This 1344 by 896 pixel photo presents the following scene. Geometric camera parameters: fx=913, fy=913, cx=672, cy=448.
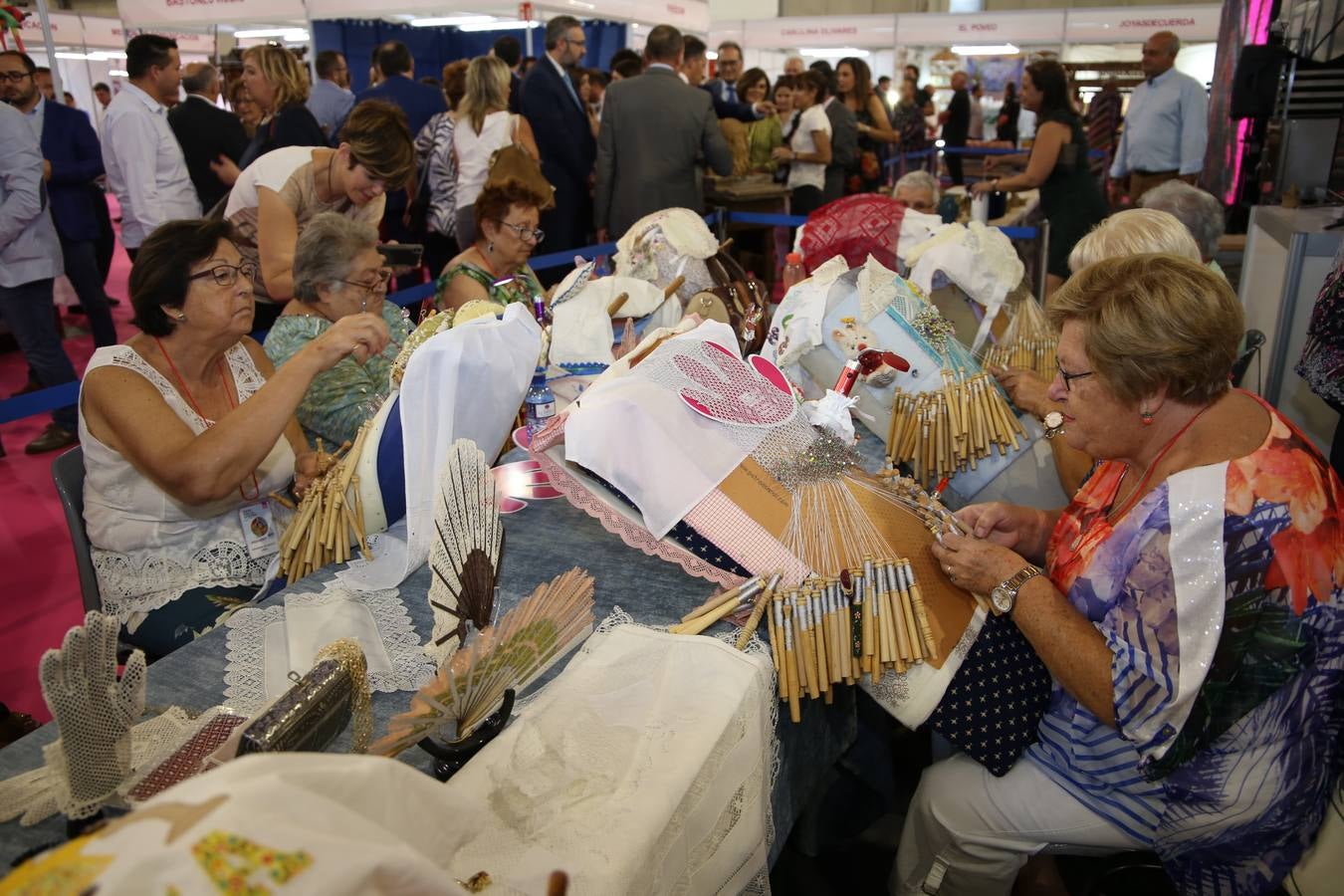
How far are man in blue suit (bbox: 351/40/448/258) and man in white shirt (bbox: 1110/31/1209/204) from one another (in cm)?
505

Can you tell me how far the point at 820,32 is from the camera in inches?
600

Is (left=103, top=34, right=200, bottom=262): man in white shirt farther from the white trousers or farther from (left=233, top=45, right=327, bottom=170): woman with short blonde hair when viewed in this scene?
the white trousers

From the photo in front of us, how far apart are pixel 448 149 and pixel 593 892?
18.1ft

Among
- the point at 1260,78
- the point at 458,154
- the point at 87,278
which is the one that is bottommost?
the point at 87,278

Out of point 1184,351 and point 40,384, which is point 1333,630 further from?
point 40,384

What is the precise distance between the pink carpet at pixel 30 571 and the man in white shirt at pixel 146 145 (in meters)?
1.34

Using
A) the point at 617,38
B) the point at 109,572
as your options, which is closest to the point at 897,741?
the point at 109,572

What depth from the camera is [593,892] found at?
101 centimetres

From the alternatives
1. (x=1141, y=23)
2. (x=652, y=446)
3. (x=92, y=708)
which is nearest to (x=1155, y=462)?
(x=652, y=446)

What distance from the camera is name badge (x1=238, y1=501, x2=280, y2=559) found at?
7.20 feet

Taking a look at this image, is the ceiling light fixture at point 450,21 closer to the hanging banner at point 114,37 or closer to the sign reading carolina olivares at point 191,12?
the sign reading carolina olivares at point 191,12

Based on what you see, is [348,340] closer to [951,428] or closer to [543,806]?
[543,806]

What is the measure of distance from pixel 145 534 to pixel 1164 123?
7092 mm

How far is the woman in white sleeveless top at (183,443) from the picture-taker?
6.45ft
